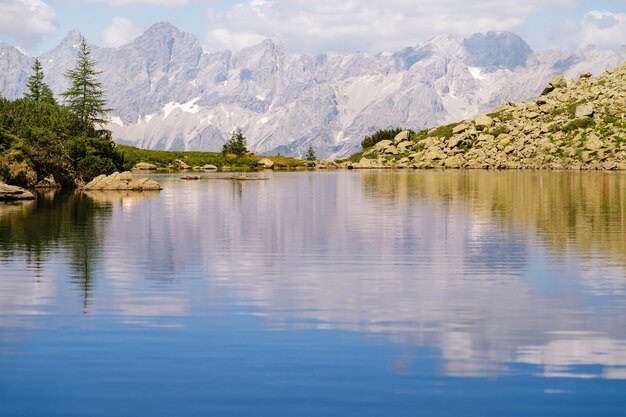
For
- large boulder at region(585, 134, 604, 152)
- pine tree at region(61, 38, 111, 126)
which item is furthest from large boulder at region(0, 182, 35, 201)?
large boulder at region(585, 134, 604, 152)

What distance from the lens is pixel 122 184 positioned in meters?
97.4

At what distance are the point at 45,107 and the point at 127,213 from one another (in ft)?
263

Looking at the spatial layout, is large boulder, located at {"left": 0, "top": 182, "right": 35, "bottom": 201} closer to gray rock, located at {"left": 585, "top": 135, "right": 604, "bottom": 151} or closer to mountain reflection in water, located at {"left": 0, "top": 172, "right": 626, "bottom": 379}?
mountain reflection in water, located at {"left": 0, "top": 172, "right": 626, "bottom": 379}

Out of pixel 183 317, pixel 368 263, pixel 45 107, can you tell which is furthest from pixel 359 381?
pixel 45 107

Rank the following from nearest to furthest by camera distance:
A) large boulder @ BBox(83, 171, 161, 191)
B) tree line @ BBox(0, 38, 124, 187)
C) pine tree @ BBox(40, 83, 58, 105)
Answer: tree line @ BBox(0, 38, 124, 187), large boulder @ BBox(83, 171, 161, 191), pine tree @ BBox(40, 83, 58, 105)

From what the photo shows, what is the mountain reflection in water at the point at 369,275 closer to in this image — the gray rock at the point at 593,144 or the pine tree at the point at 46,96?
the pine tree at the point at 46,96

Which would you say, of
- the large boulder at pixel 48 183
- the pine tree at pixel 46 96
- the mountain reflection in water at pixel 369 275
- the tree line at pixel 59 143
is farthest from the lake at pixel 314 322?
the pine tree at pixel 46 96

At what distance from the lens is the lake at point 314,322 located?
14.9 metres

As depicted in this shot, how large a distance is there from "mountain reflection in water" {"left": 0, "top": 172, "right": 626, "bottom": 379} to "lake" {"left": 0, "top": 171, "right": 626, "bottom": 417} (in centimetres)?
12

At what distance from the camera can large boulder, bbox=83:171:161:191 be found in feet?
318

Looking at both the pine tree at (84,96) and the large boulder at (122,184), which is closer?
the large boulder at (122,184)

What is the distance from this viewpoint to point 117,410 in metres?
14.2

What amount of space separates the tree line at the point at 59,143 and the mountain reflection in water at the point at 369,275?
38.1 metres

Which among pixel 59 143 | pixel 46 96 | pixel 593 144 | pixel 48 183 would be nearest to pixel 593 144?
pixel 593 144
